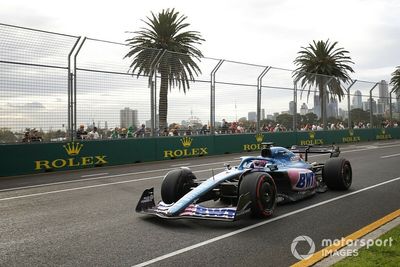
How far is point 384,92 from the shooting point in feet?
118

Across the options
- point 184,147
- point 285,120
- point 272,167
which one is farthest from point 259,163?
point 285,120

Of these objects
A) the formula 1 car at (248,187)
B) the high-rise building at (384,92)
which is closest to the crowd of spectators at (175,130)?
the formula 1 car at (248,187)

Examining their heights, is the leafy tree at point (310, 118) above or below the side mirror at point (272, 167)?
above

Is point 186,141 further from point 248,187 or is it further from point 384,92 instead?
point 384,92

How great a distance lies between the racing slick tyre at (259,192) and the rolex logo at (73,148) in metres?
9.29

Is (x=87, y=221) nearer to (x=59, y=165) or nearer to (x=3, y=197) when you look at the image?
(x=3, y=197)

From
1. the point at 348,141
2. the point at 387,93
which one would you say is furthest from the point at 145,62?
the point at 387,93

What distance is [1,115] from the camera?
41.1 feet

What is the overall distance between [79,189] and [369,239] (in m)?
6.69

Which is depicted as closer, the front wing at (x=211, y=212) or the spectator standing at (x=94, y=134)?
the front wing at (x=211, y=212)

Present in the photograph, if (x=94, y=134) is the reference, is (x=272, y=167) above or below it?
below

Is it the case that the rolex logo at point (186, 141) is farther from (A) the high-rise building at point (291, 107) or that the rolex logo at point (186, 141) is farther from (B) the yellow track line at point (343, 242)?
(B) the yellow track line at point (343, 242)

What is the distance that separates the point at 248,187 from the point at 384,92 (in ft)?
109

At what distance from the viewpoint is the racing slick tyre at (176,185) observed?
708 centimetres
